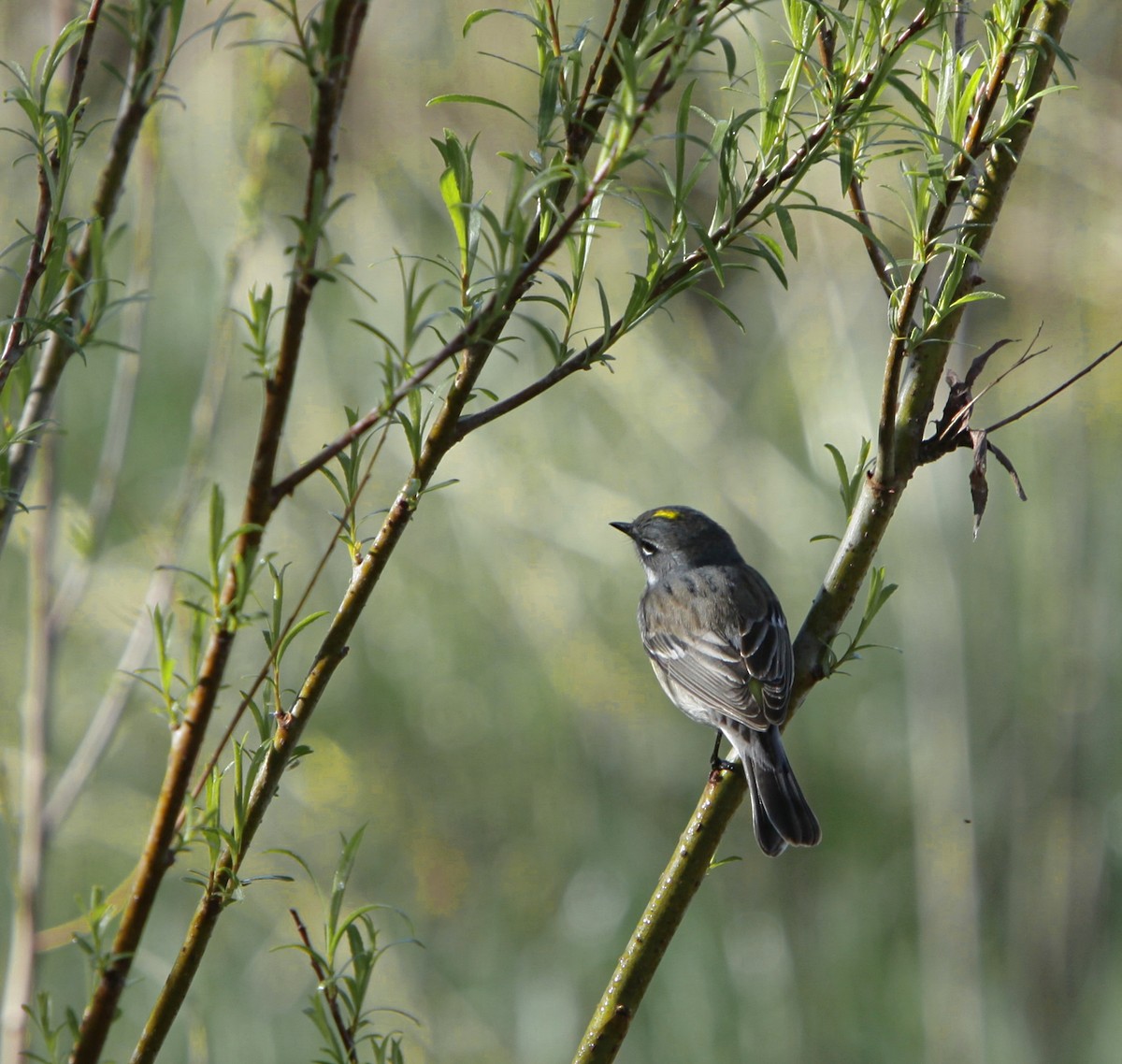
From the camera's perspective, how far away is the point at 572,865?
4516mm

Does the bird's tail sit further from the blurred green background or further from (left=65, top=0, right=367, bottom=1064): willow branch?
(left=65, top=0, right=367, bottom=1064): willow branch

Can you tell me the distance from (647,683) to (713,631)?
4.71 feet

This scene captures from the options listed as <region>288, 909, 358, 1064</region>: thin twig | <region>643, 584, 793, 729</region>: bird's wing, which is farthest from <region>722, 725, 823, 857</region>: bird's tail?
<region>288, 909, 358, 1064</region>: thin twig

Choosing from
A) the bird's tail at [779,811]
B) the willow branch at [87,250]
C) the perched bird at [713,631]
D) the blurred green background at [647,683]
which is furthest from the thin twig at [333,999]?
the blurred green background at [647,683]

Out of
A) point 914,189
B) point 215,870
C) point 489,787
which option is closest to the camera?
point 215,870

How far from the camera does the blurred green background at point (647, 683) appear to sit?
153 inches

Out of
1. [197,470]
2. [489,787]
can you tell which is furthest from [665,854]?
[197,470]

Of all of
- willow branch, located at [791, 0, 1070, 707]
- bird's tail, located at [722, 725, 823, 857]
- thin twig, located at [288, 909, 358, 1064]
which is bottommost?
thin twig, located at [288, 909, 358, 1064]

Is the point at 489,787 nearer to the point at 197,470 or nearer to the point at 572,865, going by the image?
the point at 572,865

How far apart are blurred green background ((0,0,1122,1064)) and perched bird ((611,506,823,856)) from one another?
33.2 inches

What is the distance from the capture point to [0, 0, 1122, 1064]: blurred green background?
3.88 meters

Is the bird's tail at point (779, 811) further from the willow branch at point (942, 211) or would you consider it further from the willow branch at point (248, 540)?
the willow branch at point (248, 540)

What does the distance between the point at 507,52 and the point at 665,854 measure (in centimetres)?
401

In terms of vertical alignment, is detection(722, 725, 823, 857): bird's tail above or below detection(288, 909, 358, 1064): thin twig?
above
